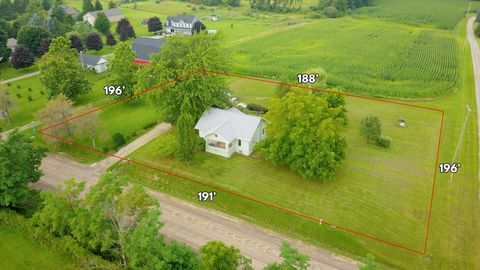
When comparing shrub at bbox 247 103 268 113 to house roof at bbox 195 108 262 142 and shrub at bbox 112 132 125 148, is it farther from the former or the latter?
shrub at bbox 112 132 125 148

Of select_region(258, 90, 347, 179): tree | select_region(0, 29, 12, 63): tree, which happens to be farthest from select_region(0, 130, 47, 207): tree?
Result: select_region(0, 29, 12, 63): tree

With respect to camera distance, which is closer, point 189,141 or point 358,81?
point 189,141

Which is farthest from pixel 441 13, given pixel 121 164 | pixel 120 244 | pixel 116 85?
pixel 120 244

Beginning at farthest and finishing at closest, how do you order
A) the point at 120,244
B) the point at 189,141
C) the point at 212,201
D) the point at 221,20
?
the point at 221,20 < the point at 189,141 < the point at 212,201 < the point at 120,244

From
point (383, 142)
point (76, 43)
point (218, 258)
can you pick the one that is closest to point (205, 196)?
point (218, 258)

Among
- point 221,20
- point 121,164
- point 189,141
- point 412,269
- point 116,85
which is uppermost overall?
point 221,20

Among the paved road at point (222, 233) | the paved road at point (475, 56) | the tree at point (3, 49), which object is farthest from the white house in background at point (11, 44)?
the paved road at point (475, 56)

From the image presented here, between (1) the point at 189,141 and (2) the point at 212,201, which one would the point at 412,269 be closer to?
(2) the point at 212,201
